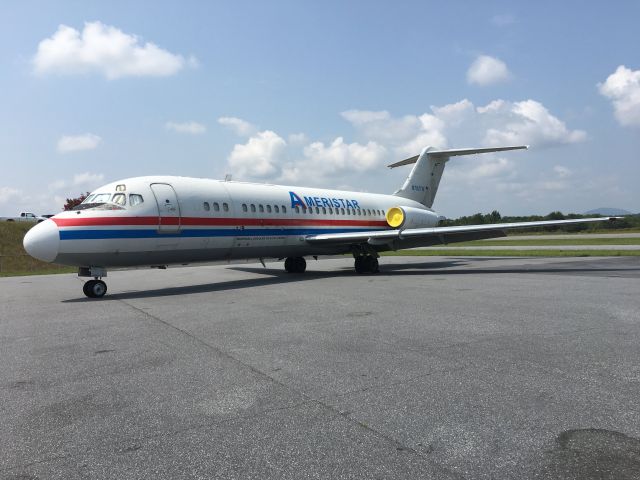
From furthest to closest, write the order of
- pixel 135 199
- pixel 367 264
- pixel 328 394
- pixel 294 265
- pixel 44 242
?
1. pixel 294 265
2. pixel 367 264
3. pixel 135 199
4. pixel 44 242
5. pixel 328 394

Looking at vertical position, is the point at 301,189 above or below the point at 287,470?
above

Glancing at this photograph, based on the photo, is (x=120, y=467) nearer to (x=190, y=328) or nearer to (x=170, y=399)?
(x=170, y=399)

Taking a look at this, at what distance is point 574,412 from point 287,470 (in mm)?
2434

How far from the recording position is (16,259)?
37.3m


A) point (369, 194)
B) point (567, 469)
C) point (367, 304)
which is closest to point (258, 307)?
point (367, 304)

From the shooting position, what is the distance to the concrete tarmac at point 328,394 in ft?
10.6

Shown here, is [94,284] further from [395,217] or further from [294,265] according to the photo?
[395,217]

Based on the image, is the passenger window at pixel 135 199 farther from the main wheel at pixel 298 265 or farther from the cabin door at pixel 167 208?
the main wheel at pixel 298 265

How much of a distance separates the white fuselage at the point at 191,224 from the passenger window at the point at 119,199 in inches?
2.4

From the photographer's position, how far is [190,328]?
26.4 ft

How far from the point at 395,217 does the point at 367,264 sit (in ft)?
14.3

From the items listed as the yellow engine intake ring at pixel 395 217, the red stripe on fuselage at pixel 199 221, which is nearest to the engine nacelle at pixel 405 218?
the yellow engine intake ring at pixel 395 217

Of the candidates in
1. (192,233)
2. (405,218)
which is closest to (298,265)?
(405,218)

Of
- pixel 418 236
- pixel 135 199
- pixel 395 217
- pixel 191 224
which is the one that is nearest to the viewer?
pixel 135 199
